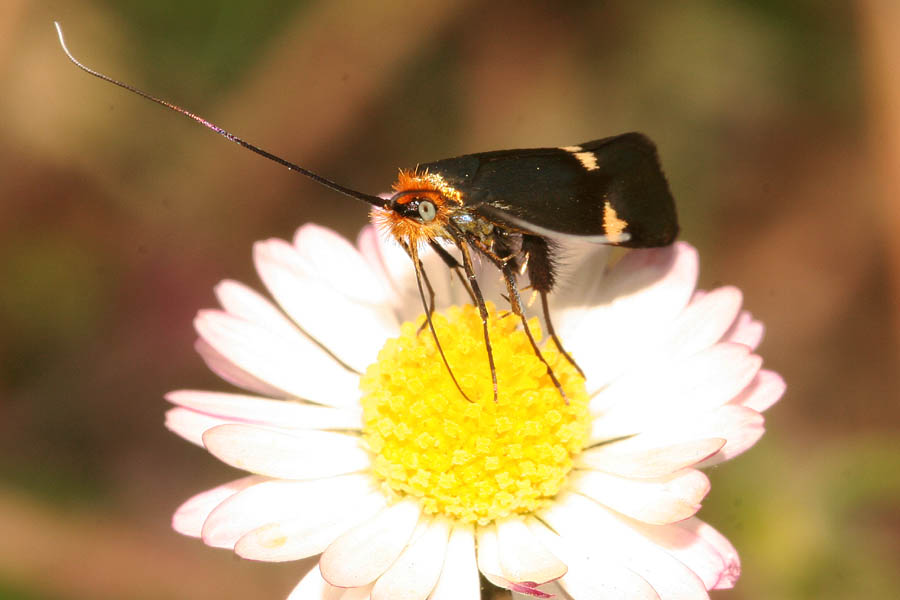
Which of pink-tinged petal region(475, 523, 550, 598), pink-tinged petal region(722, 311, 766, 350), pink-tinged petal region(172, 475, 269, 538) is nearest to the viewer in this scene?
pink-tinged petal region(475, 523, 550, 598)

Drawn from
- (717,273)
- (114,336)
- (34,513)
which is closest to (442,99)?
(717,273)

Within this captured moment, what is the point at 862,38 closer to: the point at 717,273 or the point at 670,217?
the point at 717,273

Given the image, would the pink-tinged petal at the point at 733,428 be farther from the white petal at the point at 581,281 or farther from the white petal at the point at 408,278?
the white petal at the point at 408,278

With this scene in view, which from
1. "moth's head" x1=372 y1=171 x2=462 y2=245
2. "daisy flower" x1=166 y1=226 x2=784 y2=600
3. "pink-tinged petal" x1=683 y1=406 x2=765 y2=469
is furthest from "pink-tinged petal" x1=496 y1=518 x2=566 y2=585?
"moth's head" x1=372 y1=171 x2=462 y2=245

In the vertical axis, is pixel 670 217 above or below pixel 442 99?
below

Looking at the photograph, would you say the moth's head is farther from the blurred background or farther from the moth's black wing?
the blurred background
